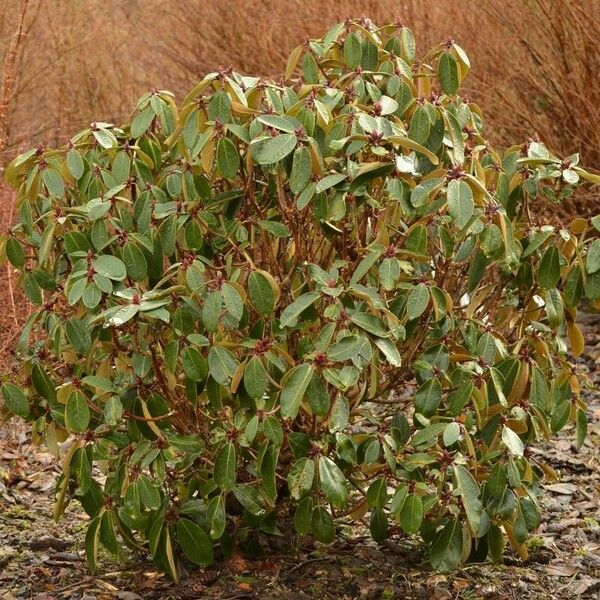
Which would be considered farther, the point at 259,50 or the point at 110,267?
the point at 259,50

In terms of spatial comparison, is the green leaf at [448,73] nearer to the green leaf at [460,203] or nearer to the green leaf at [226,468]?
the green leaf at [460,203]

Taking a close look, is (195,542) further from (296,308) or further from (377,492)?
(296,308)

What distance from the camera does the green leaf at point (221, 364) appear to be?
2.60 m

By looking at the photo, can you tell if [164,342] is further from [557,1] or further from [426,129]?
[557,1]

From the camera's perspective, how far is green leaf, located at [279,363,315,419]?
2.50m

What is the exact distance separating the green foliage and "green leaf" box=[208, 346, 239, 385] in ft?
0.04

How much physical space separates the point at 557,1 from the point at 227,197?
12.5 feet

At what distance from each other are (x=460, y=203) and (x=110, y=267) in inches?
33.0

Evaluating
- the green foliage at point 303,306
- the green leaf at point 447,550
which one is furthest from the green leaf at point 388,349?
the green leaf at point 447,550

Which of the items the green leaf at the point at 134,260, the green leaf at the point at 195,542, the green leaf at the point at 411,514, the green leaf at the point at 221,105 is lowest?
the green leaf at the point at 411,514

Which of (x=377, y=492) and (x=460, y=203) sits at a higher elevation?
(x=460, y=203)

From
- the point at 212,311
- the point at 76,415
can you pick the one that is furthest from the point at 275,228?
the point at 76,415

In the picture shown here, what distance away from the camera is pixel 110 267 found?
2.67 m

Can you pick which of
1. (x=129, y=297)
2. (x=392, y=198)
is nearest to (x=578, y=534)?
(x=392, y=198)
